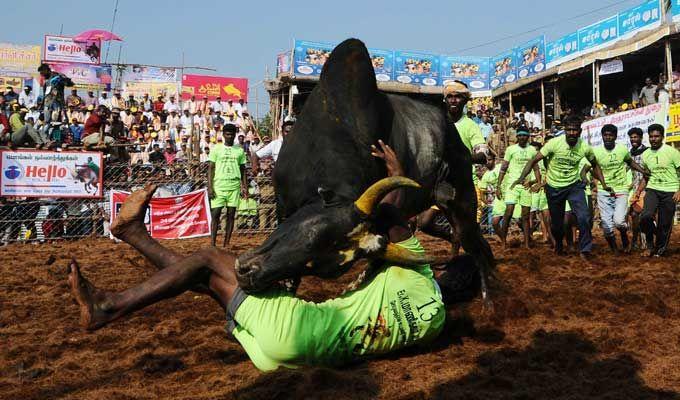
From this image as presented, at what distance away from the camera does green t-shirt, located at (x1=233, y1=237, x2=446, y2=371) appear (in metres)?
3.76

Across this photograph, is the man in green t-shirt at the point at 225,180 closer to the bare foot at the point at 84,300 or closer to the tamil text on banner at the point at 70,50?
the bare foot at the point at 84,300

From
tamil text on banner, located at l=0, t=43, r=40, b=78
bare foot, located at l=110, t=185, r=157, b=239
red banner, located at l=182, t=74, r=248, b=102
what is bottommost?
bare foot, located at l=110, t=185, r=157, b=239

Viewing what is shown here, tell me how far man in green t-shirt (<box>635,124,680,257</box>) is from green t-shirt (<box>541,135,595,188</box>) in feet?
3.81

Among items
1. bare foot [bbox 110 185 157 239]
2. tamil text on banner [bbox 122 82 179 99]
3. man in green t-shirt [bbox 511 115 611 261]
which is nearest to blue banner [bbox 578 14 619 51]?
man in green t-shirt [bbox 511 115 611 261]

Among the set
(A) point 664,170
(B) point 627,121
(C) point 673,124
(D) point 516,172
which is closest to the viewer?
(A) point 664,170

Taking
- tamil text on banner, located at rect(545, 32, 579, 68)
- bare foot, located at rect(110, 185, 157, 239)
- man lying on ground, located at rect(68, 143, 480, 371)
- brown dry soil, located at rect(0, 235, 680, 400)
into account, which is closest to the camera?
brown dry soil, located at rect(0, 235, 680, 400)

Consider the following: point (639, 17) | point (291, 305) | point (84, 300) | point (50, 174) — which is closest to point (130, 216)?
point (84, 300)

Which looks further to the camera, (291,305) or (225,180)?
(225,180)

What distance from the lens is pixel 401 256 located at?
4105mm

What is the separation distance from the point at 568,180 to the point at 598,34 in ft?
44.8

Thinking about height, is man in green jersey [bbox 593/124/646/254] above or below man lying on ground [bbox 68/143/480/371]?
above

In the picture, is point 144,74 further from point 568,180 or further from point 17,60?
point 568,180

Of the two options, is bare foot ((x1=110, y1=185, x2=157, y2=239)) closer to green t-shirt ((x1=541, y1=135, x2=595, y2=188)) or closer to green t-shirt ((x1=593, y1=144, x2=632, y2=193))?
green t-shirt ((x1=541, y1=135, x2=595, y2=188))

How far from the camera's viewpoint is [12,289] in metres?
7.11
